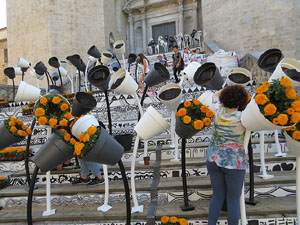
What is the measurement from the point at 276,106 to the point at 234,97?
0.35 m

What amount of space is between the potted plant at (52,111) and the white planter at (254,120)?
5.69 feet

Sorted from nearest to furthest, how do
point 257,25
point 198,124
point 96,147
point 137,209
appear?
point 96,147 < point 198,124 < point 137,209 < point 257,25

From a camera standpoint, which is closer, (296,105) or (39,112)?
(296,105)

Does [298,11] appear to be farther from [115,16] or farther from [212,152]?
[115,16]

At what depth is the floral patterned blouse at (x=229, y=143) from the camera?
6.79 feet

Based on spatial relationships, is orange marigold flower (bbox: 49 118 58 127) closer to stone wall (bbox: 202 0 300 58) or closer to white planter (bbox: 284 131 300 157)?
white planter (bbox: 284 131 300 157)

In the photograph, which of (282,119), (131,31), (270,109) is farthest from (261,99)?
(131,31)

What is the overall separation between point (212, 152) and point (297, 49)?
950 cm

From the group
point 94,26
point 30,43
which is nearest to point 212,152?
point 94,26

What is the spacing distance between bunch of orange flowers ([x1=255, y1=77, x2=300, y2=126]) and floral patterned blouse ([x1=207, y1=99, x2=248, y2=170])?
327mm

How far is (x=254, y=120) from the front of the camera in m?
1.92

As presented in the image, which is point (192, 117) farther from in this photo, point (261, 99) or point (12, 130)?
point (12, 130)

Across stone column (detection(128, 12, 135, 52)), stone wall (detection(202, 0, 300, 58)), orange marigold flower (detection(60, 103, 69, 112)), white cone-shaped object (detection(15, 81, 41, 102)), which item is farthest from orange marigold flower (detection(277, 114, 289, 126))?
stone column (detection(128, 12, 135, 52))

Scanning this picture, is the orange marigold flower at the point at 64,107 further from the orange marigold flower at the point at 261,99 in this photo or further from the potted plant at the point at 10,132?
the orange marigold flower at the point at 261,99
